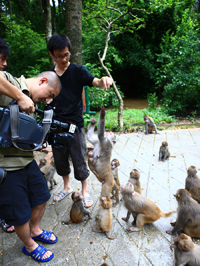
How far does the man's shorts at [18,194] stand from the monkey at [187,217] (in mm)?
1996

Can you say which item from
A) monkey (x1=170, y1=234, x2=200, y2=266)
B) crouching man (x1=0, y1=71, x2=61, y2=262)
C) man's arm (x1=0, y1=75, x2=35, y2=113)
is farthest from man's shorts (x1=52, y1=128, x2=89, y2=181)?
monkey (x1=170, y1=234, x2=200, y2=266)

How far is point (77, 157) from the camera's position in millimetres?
3191

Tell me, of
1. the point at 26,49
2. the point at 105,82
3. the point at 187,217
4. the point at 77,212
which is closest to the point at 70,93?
the point at 105,82

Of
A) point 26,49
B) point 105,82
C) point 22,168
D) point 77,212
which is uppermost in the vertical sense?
point 26,49

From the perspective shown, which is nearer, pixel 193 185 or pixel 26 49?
pixel 193 185

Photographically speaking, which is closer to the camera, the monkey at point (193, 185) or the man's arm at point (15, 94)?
the man's arm at point (15, 94)

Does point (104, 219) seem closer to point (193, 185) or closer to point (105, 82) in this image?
point (193, 185)

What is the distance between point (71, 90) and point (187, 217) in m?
2.43

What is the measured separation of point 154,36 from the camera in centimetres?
1620

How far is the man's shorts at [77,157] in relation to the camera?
316 cm

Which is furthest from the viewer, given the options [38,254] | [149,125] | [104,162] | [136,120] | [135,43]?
[135,43]

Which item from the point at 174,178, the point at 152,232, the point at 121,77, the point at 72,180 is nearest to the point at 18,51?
the point at 121,77

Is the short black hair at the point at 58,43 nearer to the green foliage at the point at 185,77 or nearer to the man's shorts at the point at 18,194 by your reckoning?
the man's shorts at the point at 18,194

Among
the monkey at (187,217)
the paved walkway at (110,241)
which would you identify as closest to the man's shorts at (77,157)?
the paved walkway at (110,241)
